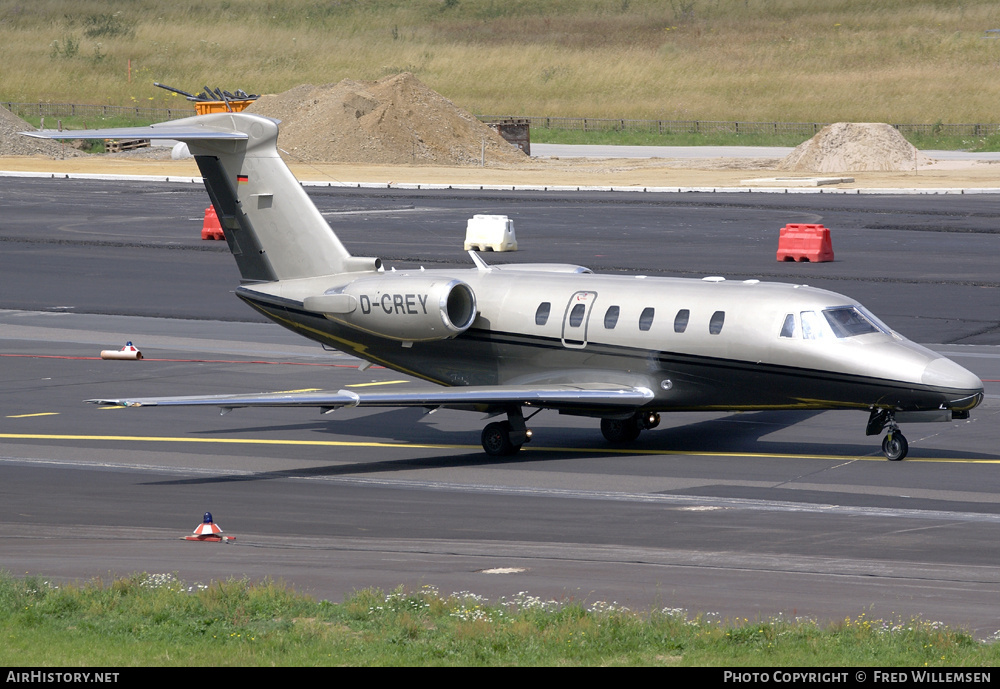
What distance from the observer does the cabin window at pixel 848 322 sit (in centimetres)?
2167

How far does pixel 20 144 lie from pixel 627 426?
288 ft

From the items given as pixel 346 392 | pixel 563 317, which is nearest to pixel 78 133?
pixel 346 392

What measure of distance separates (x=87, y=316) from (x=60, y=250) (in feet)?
47.7

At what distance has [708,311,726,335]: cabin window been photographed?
22172 millimetres

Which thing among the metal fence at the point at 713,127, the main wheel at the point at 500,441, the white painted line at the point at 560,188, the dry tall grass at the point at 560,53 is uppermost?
the dry tall grass at the point at 560,53

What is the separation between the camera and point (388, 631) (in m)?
12.3

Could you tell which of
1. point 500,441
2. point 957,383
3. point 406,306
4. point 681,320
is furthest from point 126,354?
point 957,383

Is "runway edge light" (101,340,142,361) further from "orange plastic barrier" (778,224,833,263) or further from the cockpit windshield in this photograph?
"orange plastic barrier" (778,224,833,263)

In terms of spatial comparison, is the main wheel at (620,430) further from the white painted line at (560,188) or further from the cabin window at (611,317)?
the white painted line at (560,188)

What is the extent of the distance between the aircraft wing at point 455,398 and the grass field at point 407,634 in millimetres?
7897

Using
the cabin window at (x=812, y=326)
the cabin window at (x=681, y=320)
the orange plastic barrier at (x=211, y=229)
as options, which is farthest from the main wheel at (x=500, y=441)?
the orange plastic barrier at (x=211, y=229)

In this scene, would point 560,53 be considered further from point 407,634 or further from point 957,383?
point 407,634

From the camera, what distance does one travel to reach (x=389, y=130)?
306ft

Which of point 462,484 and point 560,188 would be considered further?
point 560,188
